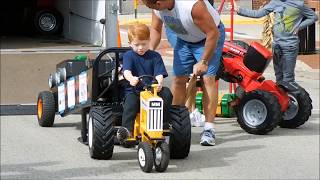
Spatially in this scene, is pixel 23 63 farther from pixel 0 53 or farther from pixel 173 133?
pixel 173 133

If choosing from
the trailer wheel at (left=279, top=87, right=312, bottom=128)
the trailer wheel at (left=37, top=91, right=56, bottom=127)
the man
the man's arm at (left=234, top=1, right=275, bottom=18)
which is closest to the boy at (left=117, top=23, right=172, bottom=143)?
the man

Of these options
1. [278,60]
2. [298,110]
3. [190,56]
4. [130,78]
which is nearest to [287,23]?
[278,60]

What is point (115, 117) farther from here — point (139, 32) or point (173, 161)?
point (139, 32)

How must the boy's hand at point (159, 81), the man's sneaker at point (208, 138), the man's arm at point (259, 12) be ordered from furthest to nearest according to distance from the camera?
the man's arm at point (259, 12), the man's sneaker at point (208, 138), the boy's hand at point (159, 81)

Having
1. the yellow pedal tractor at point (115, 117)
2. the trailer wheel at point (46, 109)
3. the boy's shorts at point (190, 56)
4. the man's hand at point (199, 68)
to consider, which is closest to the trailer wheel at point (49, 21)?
the trailer wheel at point (46, 109)

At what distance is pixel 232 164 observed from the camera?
7.47 m

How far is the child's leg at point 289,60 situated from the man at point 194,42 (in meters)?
1.71

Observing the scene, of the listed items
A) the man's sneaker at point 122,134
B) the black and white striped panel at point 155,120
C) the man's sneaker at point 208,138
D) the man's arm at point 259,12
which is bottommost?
the man's sneaker at point 208,138

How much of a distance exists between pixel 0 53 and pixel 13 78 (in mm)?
626

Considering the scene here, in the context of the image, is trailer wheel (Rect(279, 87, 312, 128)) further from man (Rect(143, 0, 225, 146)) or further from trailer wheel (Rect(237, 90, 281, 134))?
man (Rect(143, 0, 225, 146))

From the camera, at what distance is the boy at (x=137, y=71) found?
7.22 m

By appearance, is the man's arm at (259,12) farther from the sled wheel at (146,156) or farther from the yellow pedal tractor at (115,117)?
the sled wheel at (146,156)

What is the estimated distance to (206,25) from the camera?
762 centimetres

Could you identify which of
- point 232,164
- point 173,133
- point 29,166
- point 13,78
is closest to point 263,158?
point 232,164
